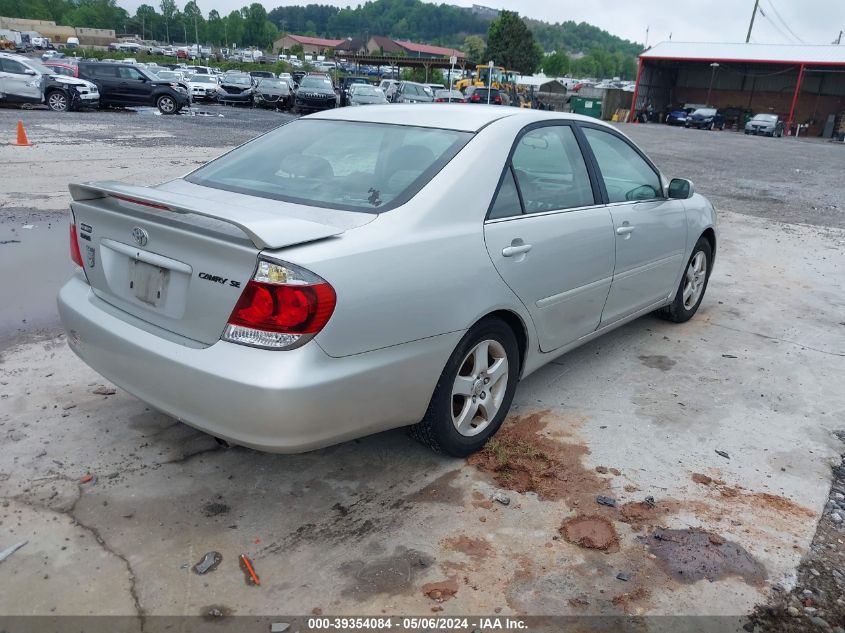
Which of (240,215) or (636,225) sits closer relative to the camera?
(240,215)

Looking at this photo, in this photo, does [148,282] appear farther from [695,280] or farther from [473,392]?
[695,280]

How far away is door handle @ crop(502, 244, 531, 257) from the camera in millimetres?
3260

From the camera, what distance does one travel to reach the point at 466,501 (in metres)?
3.09

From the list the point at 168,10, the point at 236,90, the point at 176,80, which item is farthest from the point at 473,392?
the point at 168,10

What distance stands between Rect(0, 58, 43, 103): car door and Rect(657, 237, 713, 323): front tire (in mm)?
23373

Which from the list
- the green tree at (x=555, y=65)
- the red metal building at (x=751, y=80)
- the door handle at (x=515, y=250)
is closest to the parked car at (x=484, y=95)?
the red metal building at (x=751, y=80)

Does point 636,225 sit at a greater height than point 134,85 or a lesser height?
greater

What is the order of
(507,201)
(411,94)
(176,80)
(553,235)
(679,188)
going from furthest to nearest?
(411,94) < (176,80) < (679,188) < (553,235) < (507,201)

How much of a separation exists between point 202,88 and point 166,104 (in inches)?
297

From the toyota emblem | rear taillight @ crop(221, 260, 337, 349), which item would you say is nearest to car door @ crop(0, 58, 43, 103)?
the toyota emblem

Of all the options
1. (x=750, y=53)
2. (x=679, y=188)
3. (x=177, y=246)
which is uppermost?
(x=750, y=53)

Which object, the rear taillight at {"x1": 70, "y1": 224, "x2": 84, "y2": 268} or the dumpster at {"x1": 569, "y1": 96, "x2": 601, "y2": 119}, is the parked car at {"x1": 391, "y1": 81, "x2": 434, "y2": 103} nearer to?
the dumpster at {"x1": 569, "y1": 96, "x2": 601, "y2": 119}

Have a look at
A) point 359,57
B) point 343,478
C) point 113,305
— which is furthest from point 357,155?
point 359,57

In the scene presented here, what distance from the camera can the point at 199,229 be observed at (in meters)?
2.63
